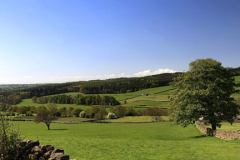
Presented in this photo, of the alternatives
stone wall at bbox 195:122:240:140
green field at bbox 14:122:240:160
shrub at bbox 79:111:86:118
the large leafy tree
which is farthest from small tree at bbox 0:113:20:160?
shrub at bbox 79:111:86:118

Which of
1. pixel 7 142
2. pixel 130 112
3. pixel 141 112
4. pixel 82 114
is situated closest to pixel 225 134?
pixel 7 142

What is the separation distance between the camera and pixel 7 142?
946cm

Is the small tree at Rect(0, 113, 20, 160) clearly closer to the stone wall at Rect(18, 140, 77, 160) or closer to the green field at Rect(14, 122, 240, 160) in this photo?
the stone wall at Rect(18, 140, 77, 160)

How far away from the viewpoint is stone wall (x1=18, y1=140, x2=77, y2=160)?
10.1m

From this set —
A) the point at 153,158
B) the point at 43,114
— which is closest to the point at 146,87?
the point at 43,114

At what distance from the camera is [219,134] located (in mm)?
23719

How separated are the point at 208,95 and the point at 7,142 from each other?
1033 inches

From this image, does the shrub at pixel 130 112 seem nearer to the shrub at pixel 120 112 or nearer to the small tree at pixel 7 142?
the shrub at pixel 120 112

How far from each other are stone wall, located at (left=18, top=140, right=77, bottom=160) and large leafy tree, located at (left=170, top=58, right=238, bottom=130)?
21.2 metres

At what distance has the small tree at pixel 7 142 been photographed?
9.37 m

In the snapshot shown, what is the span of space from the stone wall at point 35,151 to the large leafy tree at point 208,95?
69.7ft

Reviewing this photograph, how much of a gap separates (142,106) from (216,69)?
3055 inches

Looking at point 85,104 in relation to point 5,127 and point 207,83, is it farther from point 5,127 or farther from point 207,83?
point 5,127

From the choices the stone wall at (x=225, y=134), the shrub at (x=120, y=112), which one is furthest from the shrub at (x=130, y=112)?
the stone wall at (x=225, y=134)
